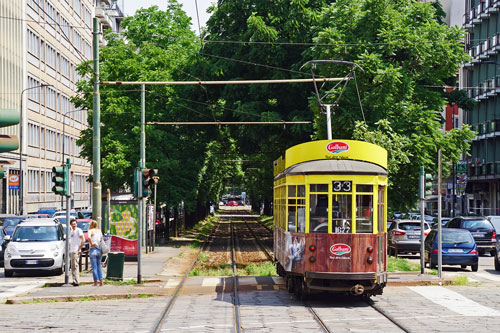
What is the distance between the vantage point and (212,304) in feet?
59.7

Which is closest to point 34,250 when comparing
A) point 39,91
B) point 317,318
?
point 317,318

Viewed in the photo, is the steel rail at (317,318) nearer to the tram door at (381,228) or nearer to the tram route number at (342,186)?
the tram door at (381,228)

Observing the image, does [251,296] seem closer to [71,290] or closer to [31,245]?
[71,290]

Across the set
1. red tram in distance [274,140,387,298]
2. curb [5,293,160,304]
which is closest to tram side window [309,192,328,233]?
red tram in distance [274,140,387,298]

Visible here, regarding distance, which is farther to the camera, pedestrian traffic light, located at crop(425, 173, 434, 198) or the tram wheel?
pedestrian traffic light, located at crop(425, 173, 434, 198)

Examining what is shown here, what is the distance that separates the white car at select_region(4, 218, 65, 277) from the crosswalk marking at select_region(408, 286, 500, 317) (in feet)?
38.7

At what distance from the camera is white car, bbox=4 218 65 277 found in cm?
2717

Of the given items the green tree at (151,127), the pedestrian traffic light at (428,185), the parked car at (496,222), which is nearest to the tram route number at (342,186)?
the pedestrian traffic light at (428,185)

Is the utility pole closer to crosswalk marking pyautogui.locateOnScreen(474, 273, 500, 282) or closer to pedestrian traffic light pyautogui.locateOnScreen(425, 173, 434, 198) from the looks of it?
pedestrian traffic light pyautogui.locateOnScreen(425, 173, 434, 198)

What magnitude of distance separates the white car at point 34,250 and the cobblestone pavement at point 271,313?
8385 millimetres

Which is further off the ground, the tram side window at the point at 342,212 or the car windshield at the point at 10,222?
the tram side window at the point at 342,212

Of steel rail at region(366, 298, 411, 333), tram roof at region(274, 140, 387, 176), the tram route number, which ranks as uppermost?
tram roof at region(274, 140, 387, 176)

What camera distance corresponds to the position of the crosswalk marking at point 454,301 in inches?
647

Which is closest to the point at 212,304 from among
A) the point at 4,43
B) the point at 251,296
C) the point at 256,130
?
the point at 251,296
